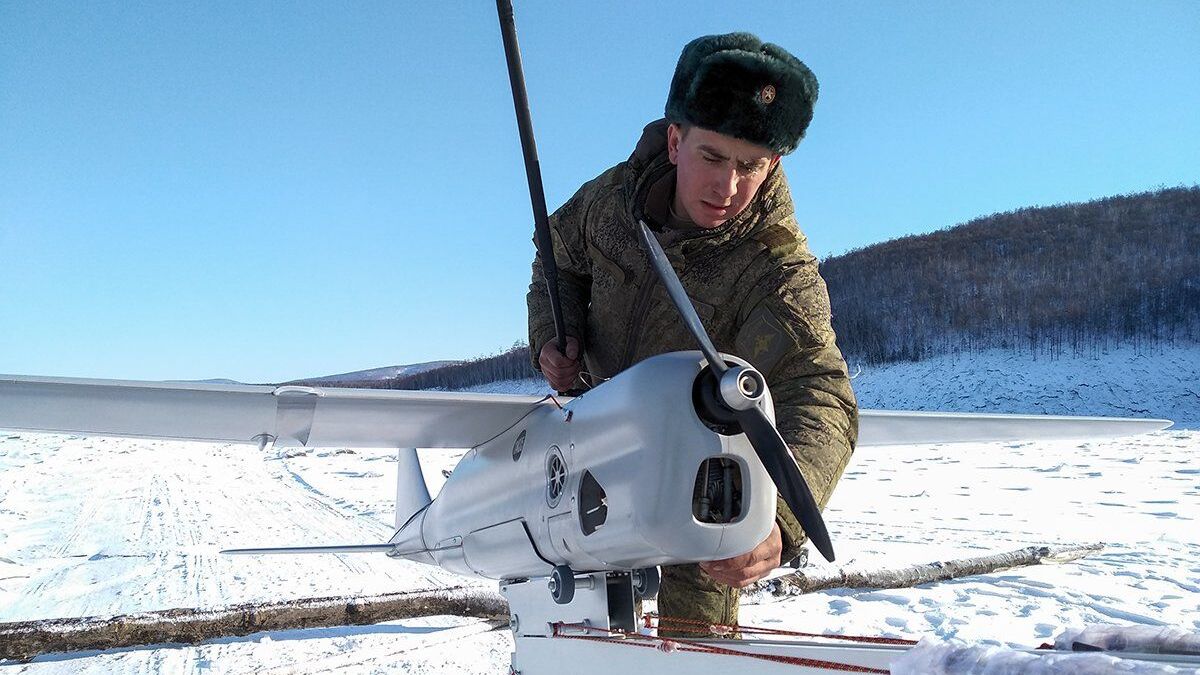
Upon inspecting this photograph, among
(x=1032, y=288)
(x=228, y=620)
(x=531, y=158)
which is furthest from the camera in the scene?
(x=1032, y=288)

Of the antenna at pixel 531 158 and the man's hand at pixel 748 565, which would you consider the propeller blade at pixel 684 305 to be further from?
the antenna at pixel 531 158

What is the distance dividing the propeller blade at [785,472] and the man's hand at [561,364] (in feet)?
4.34

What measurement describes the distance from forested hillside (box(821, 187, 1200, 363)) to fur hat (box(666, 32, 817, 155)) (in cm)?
4079

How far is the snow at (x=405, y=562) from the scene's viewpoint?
4500mm

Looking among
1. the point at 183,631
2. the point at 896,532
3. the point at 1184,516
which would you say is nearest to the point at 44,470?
the point at 183,631

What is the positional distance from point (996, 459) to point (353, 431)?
12.4 metres

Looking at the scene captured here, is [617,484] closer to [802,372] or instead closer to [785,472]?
Result: [785,472]

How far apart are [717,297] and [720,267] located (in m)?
0.11

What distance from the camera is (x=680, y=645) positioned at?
6.95 feet

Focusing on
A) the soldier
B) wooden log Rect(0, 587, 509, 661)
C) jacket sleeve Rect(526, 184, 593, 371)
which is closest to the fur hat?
the soldier

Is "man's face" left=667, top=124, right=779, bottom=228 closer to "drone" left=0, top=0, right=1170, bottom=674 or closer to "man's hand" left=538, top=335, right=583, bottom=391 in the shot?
"drone" left=0, top=0, right=1170, bottom=674

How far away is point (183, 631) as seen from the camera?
15.0 ft

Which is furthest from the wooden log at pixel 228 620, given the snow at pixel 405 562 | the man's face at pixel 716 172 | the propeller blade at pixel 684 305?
the propeller blade at pixel 684 305

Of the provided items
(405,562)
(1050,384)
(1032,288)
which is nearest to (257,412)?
(405,562)
